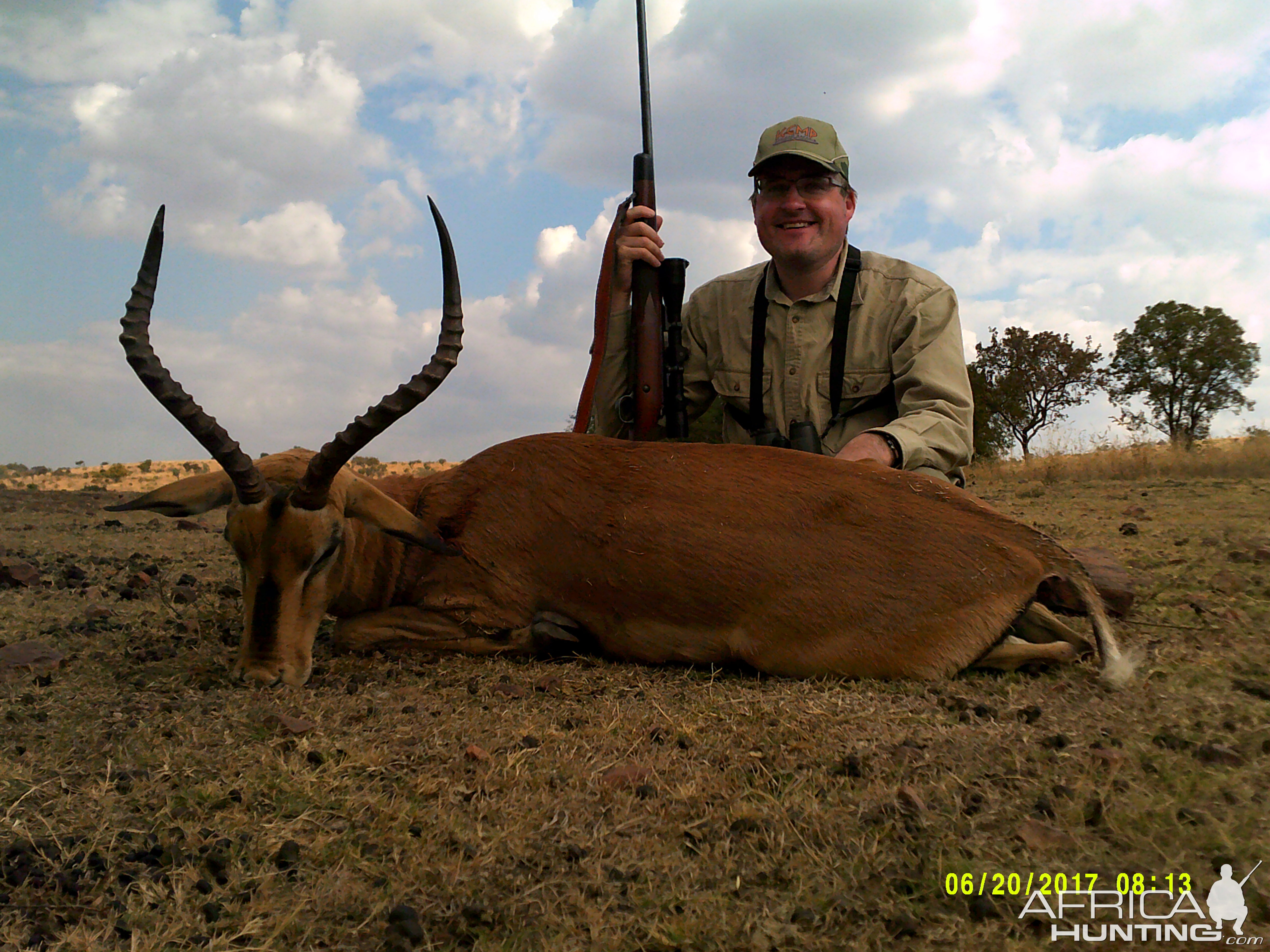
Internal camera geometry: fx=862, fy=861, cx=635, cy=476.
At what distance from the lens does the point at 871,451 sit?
482 cm

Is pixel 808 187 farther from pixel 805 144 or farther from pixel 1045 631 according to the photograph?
pixel 1045 631

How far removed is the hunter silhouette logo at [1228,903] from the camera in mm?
1812

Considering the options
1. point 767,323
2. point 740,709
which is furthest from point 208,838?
point 767,323

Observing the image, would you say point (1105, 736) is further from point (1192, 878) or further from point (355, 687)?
point (355, 687)

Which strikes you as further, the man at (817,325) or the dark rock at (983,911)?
the man at (817,325)

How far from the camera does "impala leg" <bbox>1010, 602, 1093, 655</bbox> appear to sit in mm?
3908

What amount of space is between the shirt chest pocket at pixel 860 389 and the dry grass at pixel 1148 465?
9.69 meters

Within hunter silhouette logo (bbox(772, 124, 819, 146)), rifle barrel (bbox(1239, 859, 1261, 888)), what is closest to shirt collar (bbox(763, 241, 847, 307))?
hunter silhouette logo (bbox(772, 124, 819, 146))

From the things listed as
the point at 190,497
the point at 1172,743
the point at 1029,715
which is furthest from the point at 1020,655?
the point at 190,497

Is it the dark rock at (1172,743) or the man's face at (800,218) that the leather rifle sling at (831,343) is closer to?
the man's face at (800,218)

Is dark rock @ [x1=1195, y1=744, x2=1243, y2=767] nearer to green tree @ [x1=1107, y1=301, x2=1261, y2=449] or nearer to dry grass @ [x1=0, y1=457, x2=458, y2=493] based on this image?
dry grass @ [x1=0, y1=457, x2=458, y2=493]

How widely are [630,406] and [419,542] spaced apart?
7.43ft

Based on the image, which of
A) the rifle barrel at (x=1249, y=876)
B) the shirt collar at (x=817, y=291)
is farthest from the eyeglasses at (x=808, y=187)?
the rifle barrel at (x=1249, y=876)

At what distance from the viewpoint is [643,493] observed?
4188 mm
